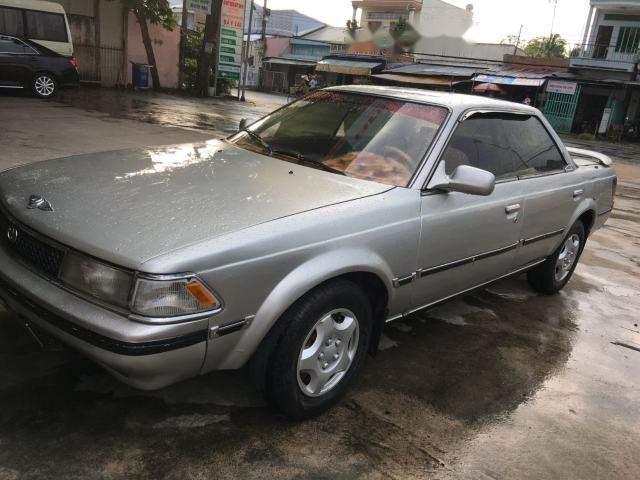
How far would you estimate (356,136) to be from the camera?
328cm

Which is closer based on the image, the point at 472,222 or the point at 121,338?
the point at 121,338

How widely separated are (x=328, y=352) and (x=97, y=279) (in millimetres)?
1090

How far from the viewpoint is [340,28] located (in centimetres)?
4947

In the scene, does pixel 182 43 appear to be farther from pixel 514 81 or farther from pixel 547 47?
pixel 547 47

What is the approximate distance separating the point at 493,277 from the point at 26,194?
2.83 metres

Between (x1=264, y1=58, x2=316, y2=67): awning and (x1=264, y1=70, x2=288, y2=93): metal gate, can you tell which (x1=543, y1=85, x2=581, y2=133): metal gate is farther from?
(x1=264, y1=70, x2=288, y2=93): metal gate

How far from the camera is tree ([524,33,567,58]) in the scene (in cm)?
5528

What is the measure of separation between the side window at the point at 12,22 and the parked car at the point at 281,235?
580 inches

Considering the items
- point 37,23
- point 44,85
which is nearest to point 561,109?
point 37,23

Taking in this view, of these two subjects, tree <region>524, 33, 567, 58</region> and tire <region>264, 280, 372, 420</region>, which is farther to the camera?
tree <region>524, 33, 567, 58</region>

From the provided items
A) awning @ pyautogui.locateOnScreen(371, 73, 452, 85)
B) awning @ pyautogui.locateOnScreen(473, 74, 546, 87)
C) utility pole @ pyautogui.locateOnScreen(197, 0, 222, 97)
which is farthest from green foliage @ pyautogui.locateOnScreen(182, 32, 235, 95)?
awning @ pyautogui.locateOnScreen(473, 74, 546, 87)

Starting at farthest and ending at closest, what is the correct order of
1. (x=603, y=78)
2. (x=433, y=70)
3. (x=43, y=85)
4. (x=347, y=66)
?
(x=347, y=66), (x=433, y=70), (x=603, y=78), (x=43, y=85)

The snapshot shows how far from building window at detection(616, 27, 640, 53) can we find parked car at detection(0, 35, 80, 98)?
2755 centimetres

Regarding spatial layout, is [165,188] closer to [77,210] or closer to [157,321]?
[77,210]
